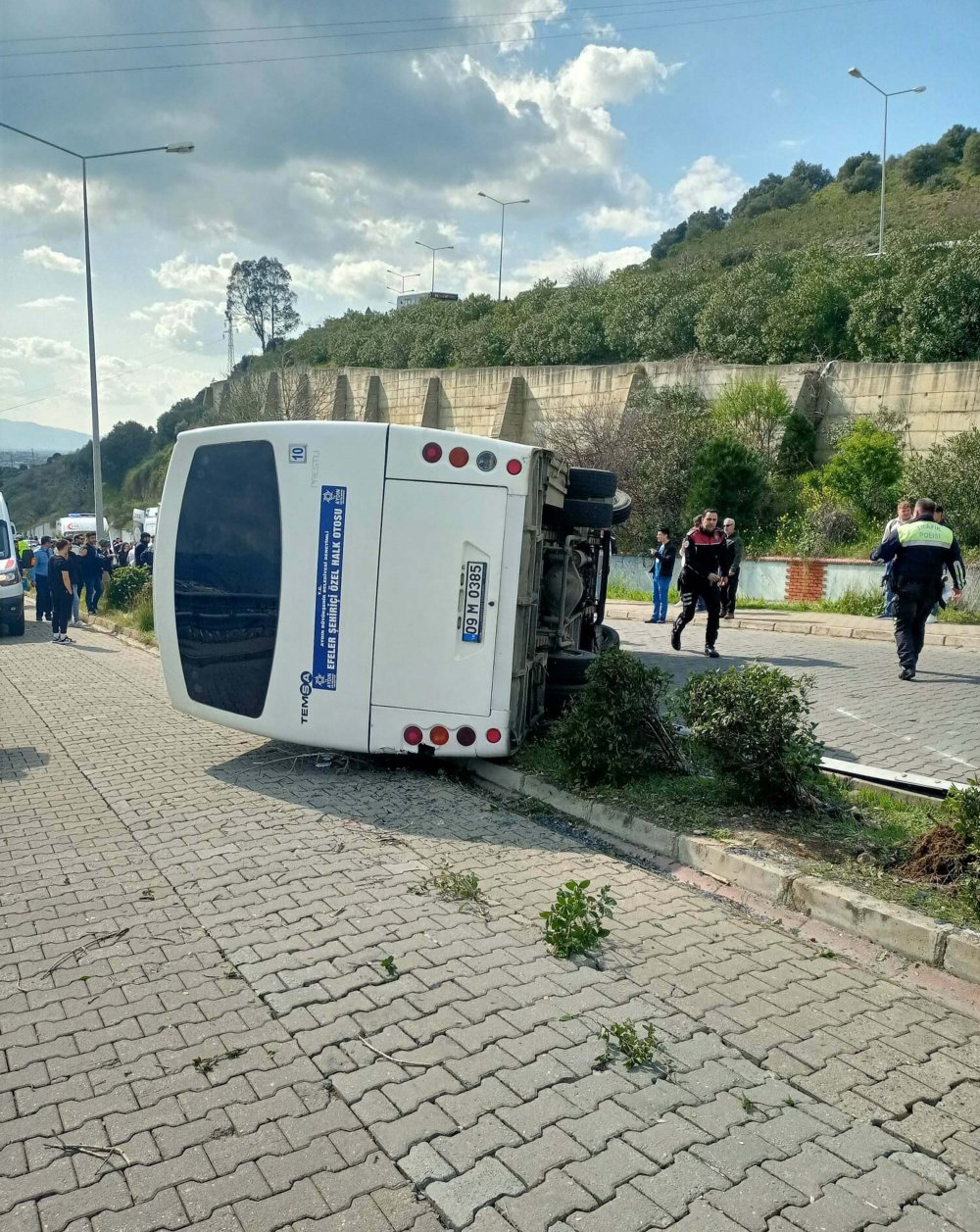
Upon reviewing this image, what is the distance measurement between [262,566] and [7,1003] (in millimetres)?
3632

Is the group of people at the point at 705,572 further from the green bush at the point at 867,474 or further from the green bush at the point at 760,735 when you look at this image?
the green bush at the point at 867,474

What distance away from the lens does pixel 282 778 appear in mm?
7246

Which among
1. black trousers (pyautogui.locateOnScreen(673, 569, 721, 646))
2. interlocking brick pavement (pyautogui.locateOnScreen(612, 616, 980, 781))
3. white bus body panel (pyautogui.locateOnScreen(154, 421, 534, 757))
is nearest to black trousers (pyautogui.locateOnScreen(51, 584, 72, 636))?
interlocking brick pavement (pyautogui.locateOnScreen(612, 616, 980, 781))

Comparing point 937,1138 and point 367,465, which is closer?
point 937,1138

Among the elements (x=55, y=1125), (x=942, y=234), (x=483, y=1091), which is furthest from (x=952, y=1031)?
(x=942, y=234)

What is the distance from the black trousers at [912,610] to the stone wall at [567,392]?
13693 mm

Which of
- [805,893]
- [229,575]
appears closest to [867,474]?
[229,575]

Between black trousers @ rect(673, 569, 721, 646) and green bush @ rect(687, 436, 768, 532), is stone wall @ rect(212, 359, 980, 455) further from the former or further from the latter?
black trousers @ rect(673, 569, 721, 646)

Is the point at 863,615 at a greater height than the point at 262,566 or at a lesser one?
lesser

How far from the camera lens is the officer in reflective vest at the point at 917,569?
10.3 metres

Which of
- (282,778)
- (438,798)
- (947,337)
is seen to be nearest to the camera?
(438,798)

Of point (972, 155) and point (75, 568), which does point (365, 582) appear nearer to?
point (75, 568)

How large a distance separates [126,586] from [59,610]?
2.44 meters

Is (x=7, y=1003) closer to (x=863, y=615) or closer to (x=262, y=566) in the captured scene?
(x=262, y=566)
